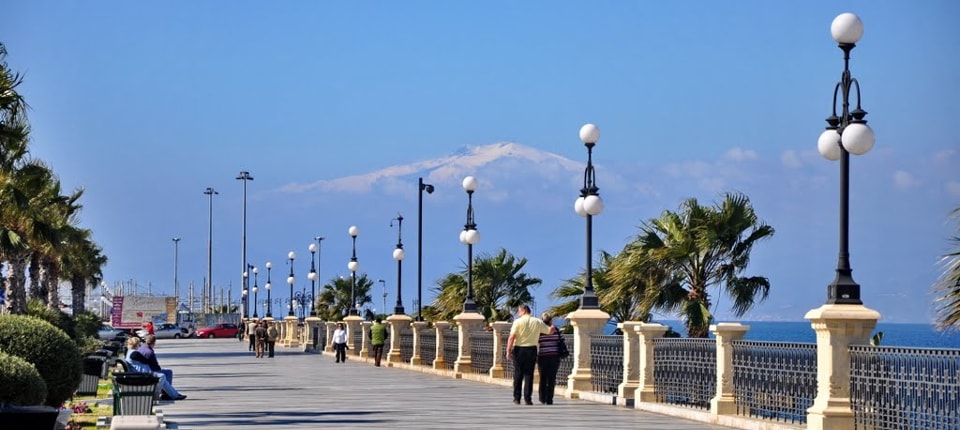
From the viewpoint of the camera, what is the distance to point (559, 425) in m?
18.9

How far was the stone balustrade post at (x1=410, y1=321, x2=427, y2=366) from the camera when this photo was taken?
4184 centimetres

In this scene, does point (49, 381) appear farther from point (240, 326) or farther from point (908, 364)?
point (240, 326)

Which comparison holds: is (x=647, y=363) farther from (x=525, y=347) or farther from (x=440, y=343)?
(x=440, y=343)

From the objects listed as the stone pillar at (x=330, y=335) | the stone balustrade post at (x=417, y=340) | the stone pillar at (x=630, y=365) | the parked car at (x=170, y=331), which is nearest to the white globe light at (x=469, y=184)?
the stone balustrade post at (x=417, y=340)

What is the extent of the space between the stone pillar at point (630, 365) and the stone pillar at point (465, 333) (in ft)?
39.0

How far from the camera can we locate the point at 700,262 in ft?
97.1

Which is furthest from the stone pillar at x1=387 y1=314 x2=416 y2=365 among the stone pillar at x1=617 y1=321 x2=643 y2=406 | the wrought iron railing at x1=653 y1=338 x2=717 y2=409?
the wrought iron railing at x1=653 y1=338 x2=717 y2=409

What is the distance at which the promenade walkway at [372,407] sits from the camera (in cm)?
1917

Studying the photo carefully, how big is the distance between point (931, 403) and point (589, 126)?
12.6 meters

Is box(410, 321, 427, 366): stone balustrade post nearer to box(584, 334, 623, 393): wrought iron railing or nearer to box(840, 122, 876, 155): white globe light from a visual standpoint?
box(584, 334, 623, 393): wrought iron railing

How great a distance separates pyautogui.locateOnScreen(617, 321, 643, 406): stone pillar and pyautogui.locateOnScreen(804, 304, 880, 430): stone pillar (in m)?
7.07

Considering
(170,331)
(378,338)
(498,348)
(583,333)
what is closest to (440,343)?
(378,338)

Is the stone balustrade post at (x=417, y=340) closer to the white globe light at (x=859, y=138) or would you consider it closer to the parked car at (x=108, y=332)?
the white globe light at (x=859, y=138)

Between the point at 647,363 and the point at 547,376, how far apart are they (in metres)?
1.70
